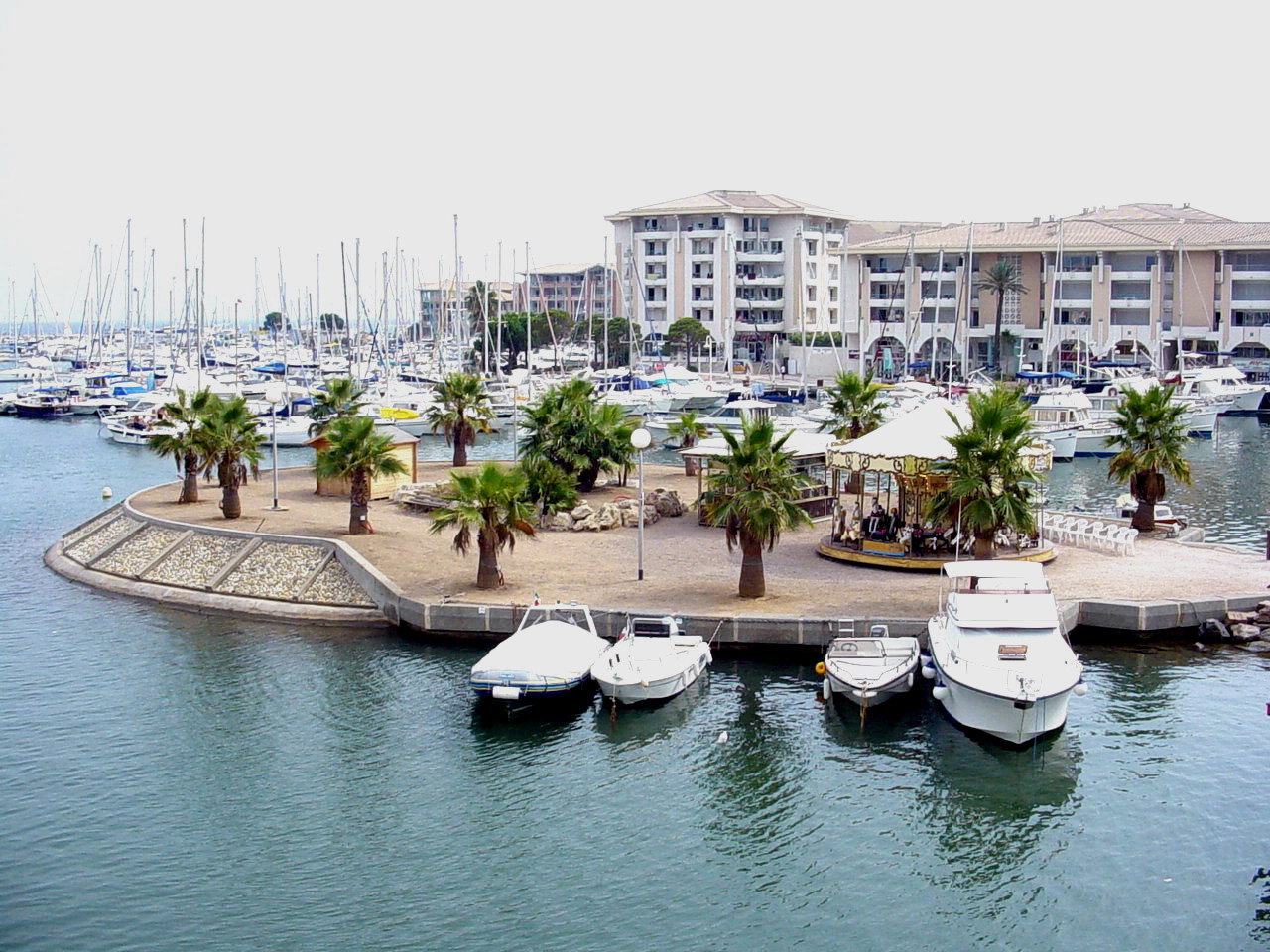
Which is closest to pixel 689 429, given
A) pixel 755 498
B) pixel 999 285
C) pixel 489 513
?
pixel 489 513

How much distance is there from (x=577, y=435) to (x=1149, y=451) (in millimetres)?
17996

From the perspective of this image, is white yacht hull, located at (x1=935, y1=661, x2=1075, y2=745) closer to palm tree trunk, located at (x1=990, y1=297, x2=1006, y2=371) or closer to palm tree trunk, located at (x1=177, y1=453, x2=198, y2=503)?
palm tree trunk, located at (x1=177, y1=453, x2=198, y2=503)

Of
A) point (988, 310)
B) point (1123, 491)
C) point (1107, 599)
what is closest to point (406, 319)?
point (988, 310)

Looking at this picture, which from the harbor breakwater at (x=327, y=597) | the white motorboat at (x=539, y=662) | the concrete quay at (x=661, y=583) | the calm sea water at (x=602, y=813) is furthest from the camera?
the concrete quay at (x=661, y=583)

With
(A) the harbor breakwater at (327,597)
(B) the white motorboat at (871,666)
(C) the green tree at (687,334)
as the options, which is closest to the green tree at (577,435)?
(A) the harbor breakwater at (327,597)

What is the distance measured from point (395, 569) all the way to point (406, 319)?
9829cm

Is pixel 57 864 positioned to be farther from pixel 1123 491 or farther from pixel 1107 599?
pixel 1123 491

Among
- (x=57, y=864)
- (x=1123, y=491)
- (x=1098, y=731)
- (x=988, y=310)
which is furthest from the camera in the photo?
(x=988, y=310)

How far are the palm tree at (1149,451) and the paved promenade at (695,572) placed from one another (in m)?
1.55

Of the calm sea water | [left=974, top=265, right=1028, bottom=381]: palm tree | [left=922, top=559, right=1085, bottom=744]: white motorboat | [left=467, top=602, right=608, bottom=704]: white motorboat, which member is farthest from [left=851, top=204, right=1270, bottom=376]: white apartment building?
the calm sea water

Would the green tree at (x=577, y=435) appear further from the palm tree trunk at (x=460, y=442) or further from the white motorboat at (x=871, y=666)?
the white motorboat at (x=871, y=666)

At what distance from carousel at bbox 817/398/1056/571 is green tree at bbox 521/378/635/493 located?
1097 cm

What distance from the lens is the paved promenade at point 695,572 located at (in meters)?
33.3

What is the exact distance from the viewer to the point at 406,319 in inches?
5226
